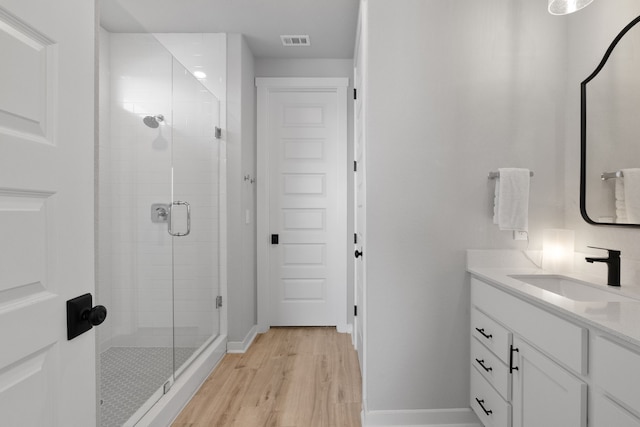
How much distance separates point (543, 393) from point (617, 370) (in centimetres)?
39

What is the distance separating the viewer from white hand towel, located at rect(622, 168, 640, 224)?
1468 millimetres

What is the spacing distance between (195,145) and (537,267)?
231cm

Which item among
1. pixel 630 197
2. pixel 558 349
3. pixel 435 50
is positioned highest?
pixel 435 50

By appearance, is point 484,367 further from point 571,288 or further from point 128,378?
point 128,378

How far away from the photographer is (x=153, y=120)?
208cm

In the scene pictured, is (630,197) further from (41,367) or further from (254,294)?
(254,294)

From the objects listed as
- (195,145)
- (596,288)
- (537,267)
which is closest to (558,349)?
(596,288)

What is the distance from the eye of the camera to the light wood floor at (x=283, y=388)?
1997mm

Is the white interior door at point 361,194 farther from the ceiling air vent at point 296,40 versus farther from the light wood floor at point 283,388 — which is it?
the ceiling air vent at point 296,40

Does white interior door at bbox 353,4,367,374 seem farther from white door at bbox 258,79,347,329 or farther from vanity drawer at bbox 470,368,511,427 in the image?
white door at bbox 258,79,347,329

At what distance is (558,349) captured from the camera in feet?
3.81

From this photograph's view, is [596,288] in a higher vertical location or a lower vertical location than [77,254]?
lower

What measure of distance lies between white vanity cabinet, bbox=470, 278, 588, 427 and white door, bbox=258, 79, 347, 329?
1804 millimetres

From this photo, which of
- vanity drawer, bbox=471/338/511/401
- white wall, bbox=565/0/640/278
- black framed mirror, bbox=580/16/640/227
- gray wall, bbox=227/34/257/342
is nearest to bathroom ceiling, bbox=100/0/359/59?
gray wall, bbox=227/34/257/342
